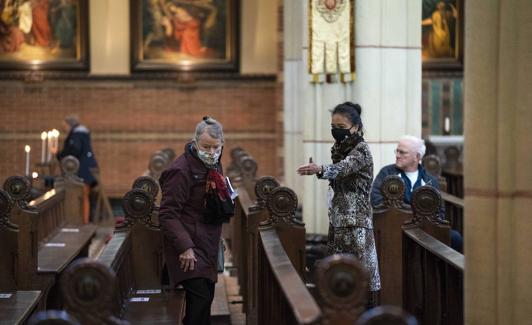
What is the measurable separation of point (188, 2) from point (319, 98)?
9.25m

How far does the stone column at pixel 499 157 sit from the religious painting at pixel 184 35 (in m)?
14.0

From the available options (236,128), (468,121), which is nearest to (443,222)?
(468,121)

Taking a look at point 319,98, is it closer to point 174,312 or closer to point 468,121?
point 174,312

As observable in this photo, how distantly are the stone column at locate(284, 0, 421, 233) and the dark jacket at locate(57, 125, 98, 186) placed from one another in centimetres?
625

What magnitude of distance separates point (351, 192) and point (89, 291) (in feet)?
8.71

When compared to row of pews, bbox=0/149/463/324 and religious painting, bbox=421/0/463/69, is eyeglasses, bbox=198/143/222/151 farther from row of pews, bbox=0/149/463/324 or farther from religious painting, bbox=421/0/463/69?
religious painting, bbox=421/0/463/69

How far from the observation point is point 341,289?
383cm

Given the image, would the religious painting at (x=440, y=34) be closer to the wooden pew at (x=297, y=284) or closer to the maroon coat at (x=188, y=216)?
the wooden pew at (x=297, y=284)

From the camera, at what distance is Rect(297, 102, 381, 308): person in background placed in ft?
20.4

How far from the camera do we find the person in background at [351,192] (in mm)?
6219

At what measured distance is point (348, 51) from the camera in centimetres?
908

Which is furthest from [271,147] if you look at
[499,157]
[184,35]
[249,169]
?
[499,157]

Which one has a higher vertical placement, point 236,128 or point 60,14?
point 60,14

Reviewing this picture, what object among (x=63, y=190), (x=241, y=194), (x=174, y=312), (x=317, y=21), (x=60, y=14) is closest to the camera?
(x=174, y=312)
